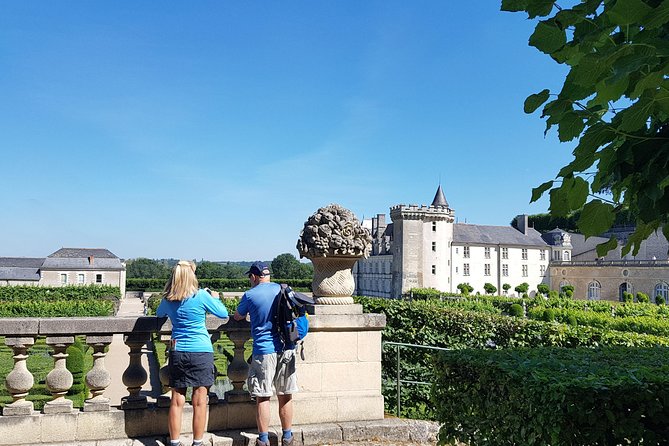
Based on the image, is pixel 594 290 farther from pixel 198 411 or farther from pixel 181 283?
pixel 181 283

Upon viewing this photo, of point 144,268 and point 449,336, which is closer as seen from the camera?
point 449,336

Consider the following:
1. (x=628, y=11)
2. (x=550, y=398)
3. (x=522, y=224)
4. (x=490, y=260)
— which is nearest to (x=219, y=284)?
(x=490, y=260)

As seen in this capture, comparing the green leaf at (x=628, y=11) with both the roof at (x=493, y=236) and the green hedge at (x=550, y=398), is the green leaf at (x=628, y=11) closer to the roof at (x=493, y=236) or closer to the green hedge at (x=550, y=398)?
the green hedge at (x=550, y=398)

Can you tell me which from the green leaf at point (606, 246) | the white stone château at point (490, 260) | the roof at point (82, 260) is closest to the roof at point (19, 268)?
the roof at point (82, 260)

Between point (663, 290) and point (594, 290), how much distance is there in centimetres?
789

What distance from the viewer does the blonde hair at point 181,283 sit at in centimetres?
409

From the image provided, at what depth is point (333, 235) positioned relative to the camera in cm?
486

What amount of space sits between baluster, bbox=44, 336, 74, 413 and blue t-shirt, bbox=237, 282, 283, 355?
59.2 inches

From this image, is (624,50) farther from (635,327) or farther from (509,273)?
(509,273)

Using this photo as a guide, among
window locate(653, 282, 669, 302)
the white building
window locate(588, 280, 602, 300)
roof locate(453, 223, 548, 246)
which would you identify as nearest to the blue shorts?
the white building

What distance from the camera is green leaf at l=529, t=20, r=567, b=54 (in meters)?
1.72

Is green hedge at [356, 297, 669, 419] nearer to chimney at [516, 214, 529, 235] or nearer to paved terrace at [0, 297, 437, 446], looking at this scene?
paved terrace at [0, 297, 437, 446]

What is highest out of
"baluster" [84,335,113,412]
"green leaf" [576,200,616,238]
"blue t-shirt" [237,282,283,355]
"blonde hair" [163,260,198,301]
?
"green leaf" [576,200,616,238]

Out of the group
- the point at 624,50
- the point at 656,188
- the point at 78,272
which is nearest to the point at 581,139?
the point at 656,188
